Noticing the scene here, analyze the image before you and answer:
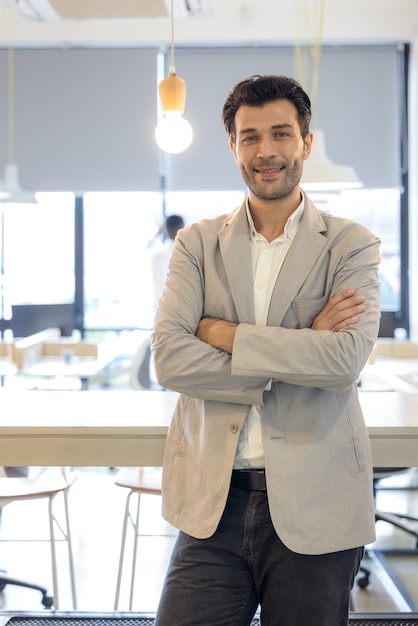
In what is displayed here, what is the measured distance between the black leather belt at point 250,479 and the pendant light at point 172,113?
1.68m

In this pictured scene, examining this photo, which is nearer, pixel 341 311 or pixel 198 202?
pixel 341 311

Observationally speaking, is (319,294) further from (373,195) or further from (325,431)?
(373,195)

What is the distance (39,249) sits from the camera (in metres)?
6.98

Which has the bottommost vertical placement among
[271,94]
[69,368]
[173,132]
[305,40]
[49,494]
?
[49,494]

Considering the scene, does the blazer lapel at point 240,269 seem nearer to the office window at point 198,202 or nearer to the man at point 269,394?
the man at point 269,394

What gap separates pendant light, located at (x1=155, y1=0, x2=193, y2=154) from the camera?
2.75 metres

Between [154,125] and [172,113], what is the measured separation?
4.07 meters

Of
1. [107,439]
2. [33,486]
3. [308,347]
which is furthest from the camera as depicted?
[33,486]

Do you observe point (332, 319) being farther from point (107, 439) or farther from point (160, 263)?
point (160, 263)

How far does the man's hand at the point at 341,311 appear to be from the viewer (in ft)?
5.07

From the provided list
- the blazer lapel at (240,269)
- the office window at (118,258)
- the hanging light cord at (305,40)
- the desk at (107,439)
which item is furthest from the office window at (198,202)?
the blazer lapel at (240,269)

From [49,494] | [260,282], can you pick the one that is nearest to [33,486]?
[49,494]

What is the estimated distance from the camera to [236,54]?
6707mm

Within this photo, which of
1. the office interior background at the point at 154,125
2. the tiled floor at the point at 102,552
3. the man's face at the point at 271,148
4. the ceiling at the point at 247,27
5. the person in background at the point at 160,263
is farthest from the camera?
the office interior background at the point at 154,125
